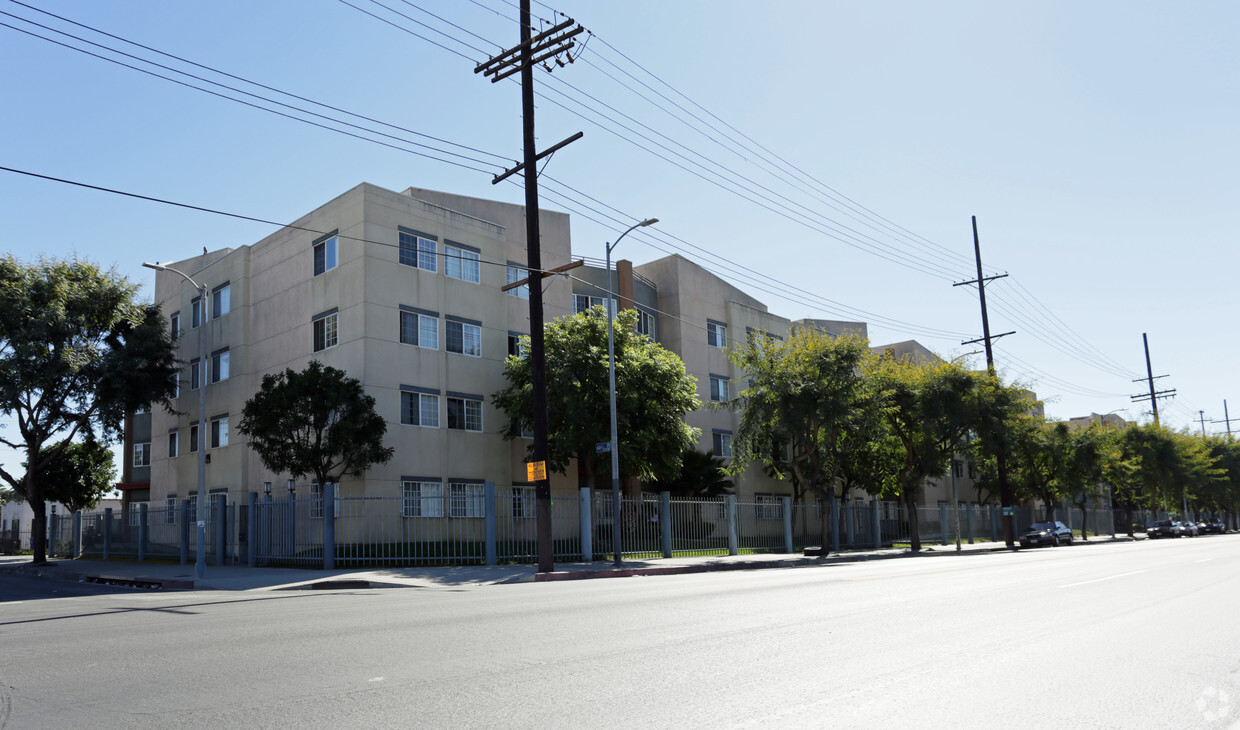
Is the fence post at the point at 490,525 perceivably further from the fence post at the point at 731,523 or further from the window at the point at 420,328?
the fence post at the point at 731,523

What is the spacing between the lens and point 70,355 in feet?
105

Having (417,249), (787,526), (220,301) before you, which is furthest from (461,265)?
(787,526)

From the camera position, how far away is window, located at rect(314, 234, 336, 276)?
32.9 m

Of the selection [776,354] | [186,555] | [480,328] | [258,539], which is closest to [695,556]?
[776,354]

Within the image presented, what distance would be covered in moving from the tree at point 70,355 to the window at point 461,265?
40.1 feet

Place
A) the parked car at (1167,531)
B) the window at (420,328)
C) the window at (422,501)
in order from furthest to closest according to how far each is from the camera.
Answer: the parked car at (1167,531) < the window at (420,328) < the window at (422,501)

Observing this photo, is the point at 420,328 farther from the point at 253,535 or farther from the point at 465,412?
the point at 253,535

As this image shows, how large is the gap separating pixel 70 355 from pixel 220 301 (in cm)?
761

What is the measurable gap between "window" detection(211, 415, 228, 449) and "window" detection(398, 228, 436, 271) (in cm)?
1104

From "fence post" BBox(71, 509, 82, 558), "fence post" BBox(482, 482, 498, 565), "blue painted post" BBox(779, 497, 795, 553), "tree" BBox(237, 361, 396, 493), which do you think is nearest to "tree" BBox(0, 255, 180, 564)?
"fence post" BBox(71, 509, 82, 558)

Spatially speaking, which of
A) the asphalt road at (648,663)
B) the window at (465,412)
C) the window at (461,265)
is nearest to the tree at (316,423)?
the window at (465,412)

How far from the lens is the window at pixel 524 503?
98.2ft

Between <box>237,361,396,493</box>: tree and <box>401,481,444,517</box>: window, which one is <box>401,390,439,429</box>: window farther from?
<box>237,361,396,493</box>: tree

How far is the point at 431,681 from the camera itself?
686 cm
